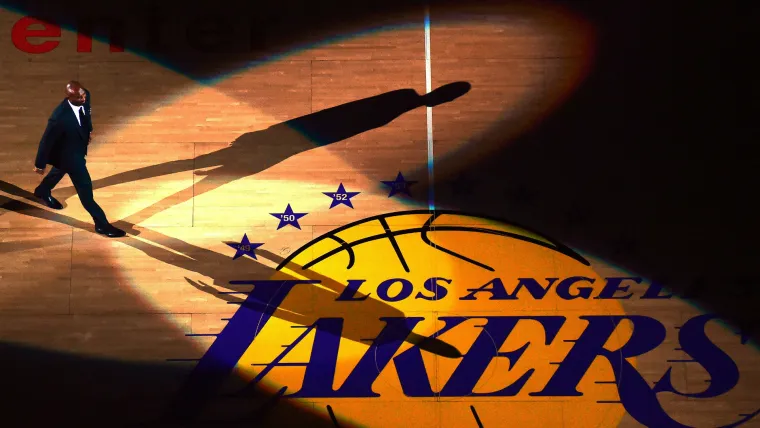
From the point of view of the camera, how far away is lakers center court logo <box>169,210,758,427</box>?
4.98m

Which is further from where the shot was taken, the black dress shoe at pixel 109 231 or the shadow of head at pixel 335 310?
the black dress shoe at pixel 109 231

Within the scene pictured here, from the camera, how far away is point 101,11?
5.37 meters

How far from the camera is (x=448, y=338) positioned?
5.05 metres

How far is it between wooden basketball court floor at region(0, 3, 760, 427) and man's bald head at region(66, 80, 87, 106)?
15 centimetres

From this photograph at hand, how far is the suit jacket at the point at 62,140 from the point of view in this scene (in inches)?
200

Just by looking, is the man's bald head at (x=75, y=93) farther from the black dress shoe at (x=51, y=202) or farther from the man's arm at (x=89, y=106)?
the black dress shoe at (x=51, y=202)

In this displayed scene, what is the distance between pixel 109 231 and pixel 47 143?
0.86 m

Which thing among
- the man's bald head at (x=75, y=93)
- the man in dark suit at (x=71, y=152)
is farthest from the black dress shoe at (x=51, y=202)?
the man's bald head at (x=75, y=93)

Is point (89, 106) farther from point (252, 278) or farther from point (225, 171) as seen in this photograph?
point (252, 278)

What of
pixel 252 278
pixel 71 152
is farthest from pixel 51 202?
pixel 252 278

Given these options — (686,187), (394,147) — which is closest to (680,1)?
(686,187)

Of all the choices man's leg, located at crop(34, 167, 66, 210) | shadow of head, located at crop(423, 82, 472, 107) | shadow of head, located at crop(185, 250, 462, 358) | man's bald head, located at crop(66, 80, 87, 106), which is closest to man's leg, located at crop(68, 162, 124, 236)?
man's leg, located at crop(34, 167, 66, 210)

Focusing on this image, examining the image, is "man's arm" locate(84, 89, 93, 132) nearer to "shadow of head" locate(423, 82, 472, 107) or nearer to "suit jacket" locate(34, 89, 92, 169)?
"suit jacket" locate(34, 89, 92, 169)

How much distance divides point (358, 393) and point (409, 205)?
5.14 feet
